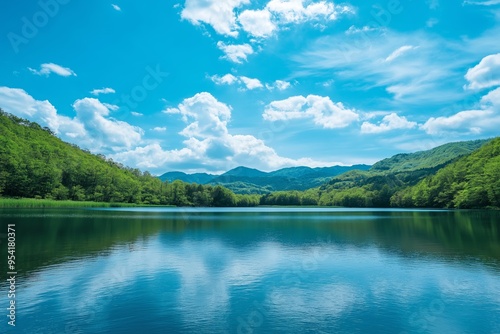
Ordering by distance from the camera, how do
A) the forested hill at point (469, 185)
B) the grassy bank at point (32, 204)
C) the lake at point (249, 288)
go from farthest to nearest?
1. the forested hill at point (469, 185)
2. the grassy bank at point (32, 204)
3. the lake at point (249, 288)

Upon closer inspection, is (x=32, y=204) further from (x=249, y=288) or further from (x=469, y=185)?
(x=469, y=185)

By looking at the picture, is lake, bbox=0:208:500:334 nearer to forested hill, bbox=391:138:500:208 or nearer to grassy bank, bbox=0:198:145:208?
grassy bank, bbox=0:198:145:208

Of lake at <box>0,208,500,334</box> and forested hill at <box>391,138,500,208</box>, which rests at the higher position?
forested hill at <box>391,138,500,208</box>

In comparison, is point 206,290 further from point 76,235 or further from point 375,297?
point 76,235

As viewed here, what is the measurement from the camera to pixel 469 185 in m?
146

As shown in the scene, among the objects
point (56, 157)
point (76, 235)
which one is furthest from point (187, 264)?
point (56, 157)

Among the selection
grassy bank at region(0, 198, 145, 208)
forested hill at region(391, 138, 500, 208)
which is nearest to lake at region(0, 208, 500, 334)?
grassy bank at region(0, 198, 145, 208)

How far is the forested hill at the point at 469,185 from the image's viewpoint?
126 m

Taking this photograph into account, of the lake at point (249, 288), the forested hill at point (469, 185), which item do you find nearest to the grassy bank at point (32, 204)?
the lake at point (249, 288)

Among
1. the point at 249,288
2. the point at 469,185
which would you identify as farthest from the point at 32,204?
the point at 469,185

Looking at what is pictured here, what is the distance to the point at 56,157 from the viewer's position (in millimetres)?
194375

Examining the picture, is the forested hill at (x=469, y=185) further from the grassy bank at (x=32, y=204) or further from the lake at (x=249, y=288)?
the grassy bank at (x=32, y=204)

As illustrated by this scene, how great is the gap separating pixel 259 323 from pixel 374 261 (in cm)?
2036

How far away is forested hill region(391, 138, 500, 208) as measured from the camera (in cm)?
12644
